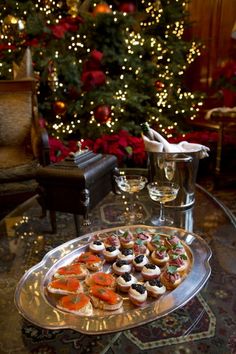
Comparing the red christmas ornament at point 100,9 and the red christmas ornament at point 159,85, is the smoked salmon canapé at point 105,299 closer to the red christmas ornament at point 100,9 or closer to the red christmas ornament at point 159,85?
the red christmas ornament at point 100,9

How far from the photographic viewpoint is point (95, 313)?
0.74 meters

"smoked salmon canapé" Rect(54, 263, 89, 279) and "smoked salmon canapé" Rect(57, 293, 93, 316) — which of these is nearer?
"smoked salmon canapé" Rect(57, 293, 93, 316)

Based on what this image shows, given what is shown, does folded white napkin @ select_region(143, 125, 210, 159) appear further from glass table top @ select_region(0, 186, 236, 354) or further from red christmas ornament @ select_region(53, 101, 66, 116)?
red christmas ornament @ select_region(53, 101, 66, 116)

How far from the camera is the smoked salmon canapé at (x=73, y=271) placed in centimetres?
85

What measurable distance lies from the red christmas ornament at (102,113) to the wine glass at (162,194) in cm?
155

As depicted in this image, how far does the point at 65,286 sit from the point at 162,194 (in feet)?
1.95

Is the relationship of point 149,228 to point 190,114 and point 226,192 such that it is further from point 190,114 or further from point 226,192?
point 190,114

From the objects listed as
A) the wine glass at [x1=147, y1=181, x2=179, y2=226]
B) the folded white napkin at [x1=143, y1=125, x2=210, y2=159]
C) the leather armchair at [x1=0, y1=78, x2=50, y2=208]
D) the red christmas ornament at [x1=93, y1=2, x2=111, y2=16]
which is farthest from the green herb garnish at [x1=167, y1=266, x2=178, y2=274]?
the red christmas ornament at [x1=93, y1=2, x2=111, y2=16]

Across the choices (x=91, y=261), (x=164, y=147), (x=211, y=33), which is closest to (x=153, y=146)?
(x=164, y=147)

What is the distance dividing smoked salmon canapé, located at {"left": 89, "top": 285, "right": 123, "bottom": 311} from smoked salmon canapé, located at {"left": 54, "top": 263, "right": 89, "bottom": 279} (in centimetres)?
8

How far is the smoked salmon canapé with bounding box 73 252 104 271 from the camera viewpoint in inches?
35.9

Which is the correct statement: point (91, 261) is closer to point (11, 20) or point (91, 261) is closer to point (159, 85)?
point (11, 20)

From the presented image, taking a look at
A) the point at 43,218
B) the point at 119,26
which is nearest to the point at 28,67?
the point at 119,26

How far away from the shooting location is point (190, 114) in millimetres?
3414
